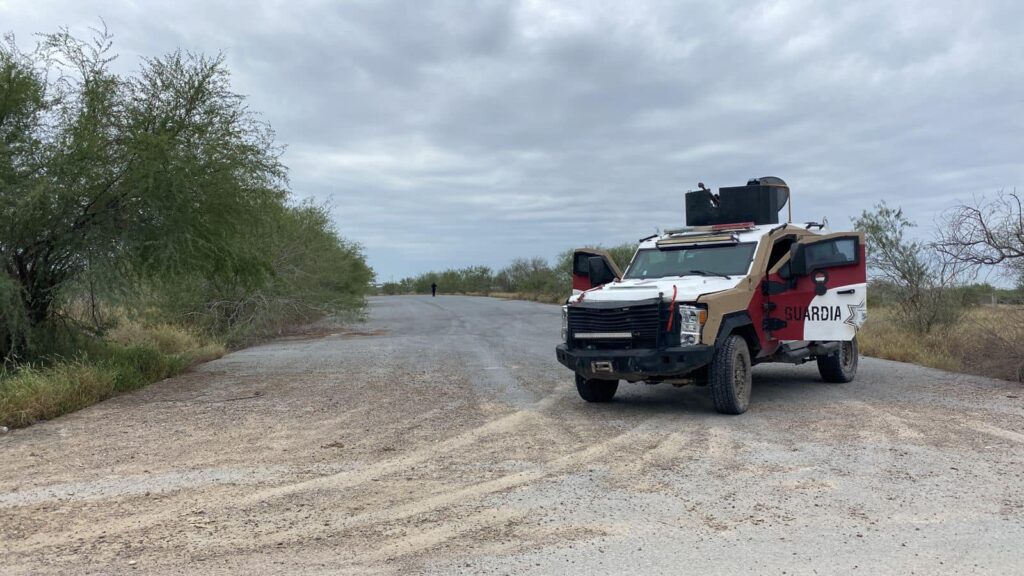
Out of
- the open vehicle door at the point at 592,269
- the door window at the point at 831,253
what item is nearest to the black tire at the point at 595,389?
the open vehicle door at the point at 592,269

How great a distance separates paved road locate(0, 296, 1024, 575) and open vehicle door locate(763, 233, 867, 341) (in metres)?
0.96

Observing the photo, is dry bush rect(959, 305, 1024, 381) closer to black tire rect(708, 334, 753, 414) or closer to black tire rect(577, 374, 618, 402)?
black tire rect(708, 334, 753, 414)

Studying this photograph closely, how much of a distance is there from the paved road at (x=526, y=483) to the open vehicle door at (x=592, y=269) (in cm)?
160

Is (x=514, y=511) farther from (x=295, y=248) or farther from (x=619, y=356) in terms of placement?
(x=295, y=248)

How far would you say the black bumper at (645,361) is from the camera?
840 centimetres

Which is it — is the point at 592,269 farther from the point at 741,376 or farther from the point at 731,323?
the point at 741,376

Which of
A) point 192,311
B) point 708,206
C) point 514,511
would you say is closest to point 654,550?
point 514,511

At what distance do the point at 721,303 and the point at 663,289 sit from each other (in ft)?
2.27

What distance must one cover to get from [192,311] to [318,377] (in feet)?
32.7

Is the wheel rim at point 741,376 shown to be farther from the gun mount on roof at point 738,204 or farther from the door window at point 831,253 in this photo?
the gun mount on roof at point 738,204

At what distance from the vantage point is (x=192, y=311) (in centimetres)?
2172

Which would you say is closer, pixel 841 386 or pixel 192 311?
pixel 841 386

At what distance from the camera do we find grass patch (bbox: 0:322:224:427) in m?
9.29

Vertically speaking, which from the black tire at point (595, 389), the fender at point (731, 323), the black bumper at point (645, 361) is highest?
the fender at point (731, 323)
